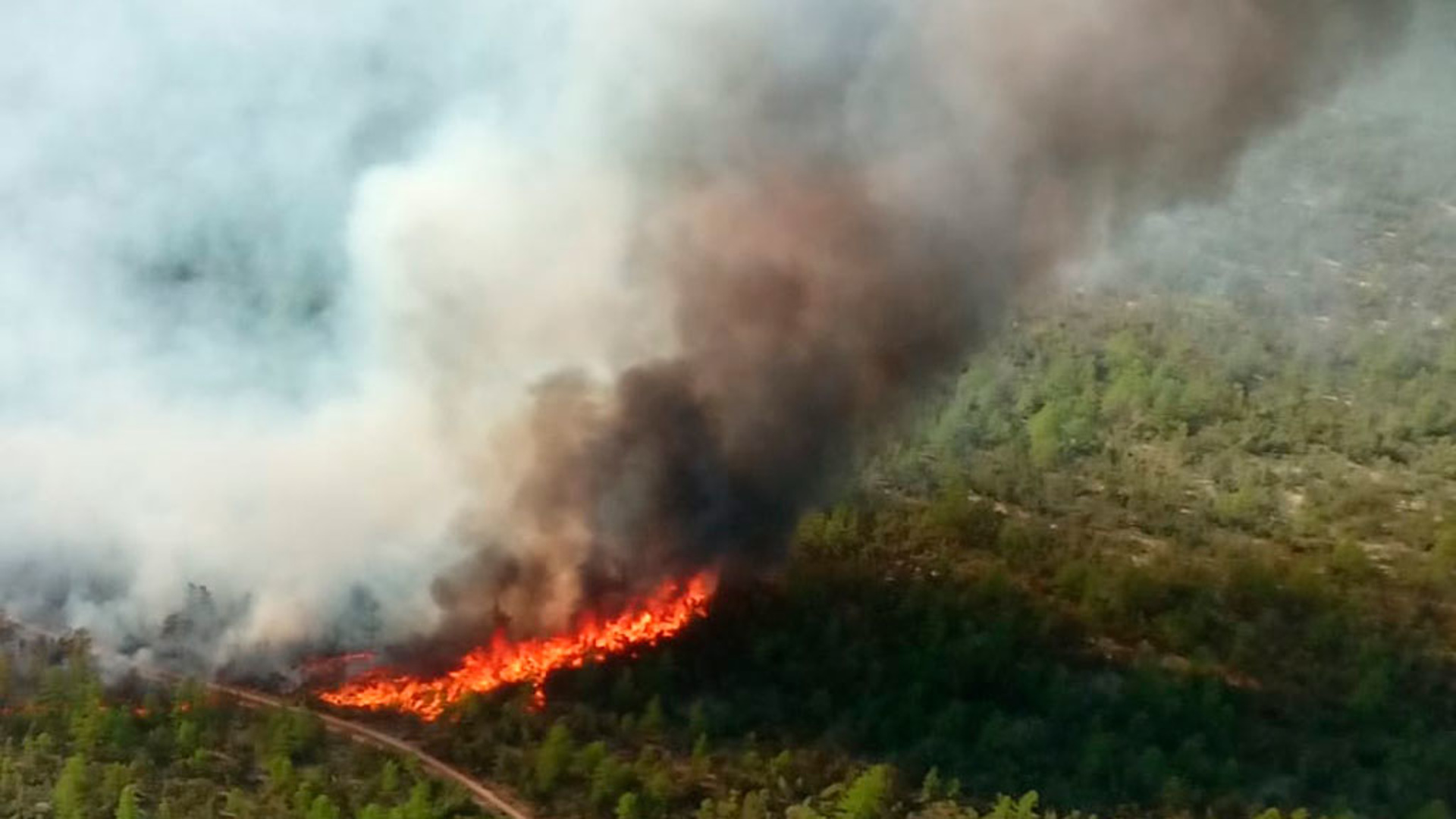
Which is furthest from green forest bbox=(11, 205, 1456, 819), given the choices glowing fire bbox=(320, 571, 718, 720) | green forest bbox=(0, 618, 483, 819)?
glowing fire bbox=(320, 571, 718, 720)

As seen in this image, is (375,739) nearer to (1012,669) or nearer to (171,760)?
(171,760)

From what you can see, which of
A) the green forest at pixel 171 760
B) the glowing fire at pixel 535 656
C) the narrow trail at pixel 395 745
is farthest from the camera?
the glowing fire at pixel 535 656

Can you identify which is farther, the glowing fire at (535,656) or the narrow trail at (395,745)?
the glowing fire at (535,656)

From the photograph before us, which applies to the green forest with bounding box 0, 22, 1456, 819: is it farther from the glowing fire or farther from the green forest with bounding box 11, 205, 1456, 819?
the glowing fire

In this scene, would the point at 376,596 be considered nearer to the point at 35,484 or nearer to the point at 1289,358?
the point at 35,484

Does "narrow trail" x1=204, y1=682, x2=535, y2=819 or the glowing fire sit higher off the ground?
the glowing fire

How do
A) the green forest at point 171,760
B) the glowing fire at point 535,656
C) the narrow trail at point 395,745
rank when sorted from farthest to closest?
the glowing fire at point 535,656
the narrow trail at point 395,745
the green forest at point 171,760

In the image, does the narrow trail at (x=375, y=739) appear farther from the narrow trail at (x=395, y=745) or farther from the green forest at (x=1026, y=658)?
the green forest at (x=1026, y=658)

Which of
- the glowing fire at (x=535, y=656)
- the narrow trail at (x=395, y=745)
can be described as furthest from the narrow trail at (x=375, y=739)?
the glowing fire at (x=535, y=656)
